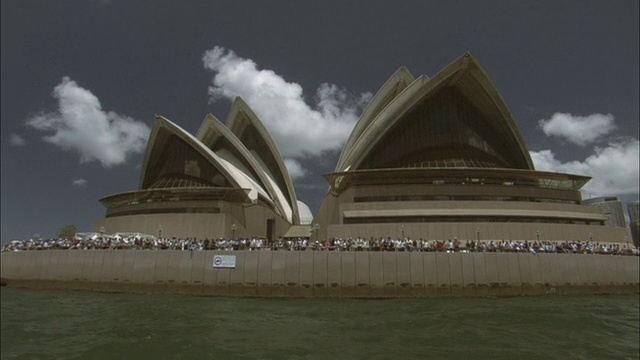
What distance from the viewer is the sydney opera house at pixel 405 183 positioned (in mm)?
34250

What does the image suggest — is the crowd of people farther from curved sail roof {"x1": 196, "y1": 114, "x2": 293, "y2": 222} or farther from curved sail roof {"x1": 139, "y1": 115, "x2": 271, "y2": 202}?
curved sail roof {"x1": 196, "y1": 114, "x2": 293, "y2": 222}

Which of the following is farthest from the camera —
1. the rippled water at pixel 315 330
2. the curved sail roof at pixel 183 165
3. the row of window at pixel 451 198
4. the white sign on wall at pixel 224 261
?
the curved sail roof at pixel 183 165

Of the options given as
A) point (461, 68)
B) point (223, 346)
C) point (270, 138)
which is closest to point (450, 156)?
point (461, 68)

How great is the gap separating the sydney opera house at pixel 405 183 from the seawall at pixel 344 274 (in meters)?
6.56

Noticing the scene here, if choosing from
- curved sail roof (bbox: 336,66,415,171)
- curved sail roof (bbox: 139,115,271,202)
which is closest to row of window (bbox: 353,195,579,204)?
curved sail roof (bbox: 336,66,415,171)

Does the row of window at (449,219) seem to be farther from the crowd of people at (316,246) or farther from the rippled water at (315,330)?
the rippled water at (315,330)

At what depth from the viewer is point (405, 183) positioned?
1463 inches

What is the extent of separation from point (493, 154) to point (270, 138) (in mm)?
28795

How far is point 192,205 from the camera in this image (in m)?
38.8

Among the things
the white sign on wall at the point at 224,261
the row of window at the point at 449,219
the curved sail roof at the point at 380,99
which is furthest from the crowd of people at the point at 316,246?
the curved sail roof at the point at 380,99

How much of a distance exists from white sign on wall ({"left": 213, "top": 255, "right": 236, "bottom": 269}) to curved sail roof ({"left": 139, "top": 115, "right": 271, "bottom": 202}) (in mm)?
17051

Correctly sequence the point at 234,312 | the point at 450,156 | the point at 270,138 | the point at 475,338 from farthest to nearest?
the point at 270,138 → the point at 450,156 → the point at 234,312 → the point at 475,338

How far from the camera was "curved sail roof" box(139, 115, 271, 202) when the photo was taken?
43.2 metres

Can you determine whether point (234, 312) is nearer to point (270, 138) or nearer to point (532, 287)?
point (532, 287)
